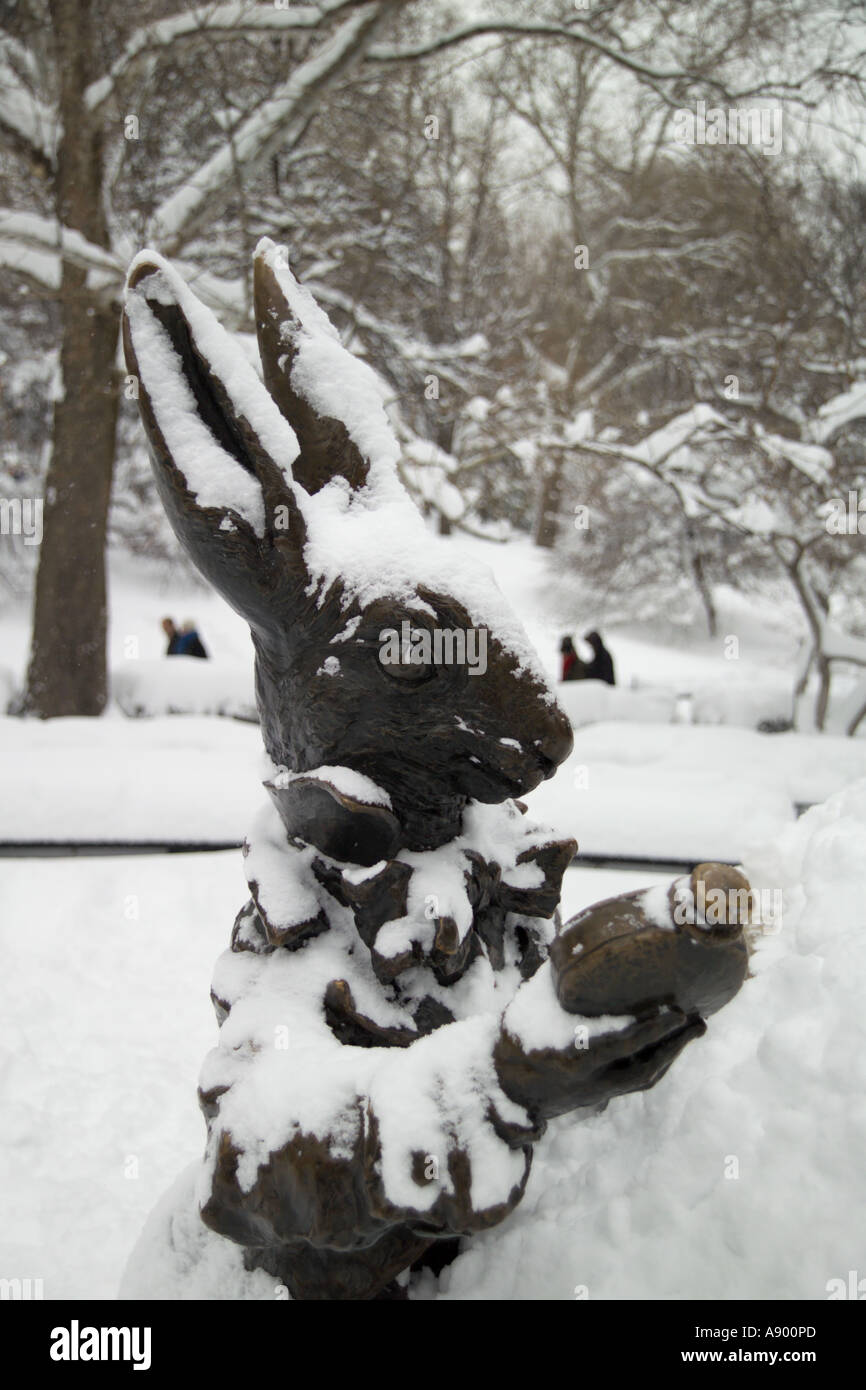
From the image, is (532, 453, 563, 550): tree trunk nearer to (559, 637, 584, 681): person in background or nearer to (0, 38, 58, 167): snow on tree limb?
(559, 637, 584, 681): person in background

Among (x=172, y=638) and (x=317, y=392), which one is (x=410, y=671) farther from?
(x=172, y=638)

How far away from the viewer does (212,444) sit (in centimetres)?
157

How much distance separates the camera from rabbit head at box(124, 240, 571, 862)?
5.05 ft

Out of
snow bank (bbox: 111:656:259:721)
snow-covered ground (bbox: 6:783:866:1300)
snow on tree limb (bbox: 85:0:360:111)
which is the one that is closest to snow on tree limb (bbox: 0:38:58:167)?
snow on tree limb (bbox: 85:0:360:111)

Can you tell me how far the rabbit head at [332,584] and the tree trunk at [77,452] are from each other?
20.6ft

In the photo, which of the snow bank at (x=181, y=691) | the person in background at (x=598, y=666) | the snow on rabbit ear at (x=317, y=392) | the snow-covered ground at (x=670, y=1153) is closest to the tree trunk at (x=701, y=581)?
the person in background at (x=598, y=666)

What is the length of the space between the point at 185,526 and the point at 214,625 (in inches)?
625

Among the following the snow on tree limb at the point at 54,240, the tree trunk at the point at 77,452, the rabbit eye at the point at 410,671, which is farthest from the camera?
the tree trunk at the point at 77,452

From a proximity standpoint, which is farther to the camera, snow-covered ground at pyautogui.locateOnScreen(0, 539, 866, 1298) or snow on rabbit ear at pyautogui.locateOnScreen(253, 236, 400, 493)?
snow on rabbit ear at pyautogui.locateOnScreen(253, 236, 400, 493)

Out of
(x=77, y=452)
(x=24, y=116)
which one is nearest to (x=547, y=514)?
(x=77, y=452)

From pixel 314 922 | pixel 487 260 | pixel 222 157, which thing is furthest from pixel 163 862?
pixel 487 260

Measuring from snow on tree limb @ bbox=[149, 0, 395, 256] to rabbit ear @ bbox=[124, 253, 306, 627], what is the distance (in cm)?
560

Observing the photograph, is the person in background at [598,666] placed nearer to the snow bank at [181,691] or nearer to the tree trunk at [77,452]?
the snow bank at [181,691]

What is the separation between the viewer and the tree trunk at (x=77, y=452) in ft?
25.2
